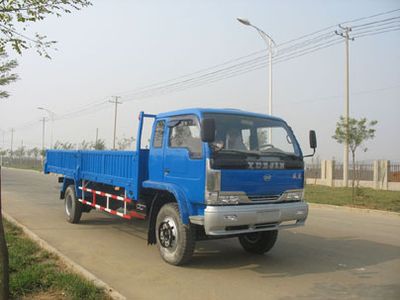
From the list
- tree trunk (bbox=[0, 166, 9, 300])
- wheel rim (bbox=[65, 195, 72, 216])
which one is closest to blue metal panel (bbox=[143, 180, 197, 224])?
tree trunk (bbox=[0, 166, 9, 300])

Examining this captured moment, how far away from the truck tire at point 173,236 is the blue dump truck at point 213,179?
1 centimetres

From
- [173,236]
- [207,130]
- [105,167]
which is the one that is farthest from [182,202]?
[105,167]

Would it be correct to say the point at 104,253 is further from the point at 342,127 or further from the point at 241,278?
the point at 342,127

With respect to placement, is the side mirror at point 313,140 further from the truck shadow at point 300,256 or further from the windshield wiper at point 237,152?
the truck shadow at point 300,256

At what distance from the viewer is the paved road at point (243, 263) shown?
5.54m

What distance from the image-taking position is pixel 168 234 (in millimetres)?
6730

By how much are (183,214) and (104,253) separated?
80.8 inches

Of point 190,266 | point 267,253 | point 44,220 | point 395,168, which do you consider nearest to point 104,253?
point 190,266

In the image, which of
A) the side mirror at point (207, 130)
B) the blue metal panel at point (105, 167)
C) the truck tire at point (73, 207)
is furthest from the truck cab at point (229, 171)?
the truck tire at point (73, 207)

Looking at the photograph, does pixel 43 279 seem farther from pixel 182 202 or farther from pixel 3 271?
pixel 182 202

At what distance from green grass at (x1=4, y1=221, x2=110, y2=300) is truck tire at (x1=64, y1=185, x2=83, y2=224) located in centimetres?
322

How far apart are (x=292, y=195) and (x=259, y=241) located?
125cm

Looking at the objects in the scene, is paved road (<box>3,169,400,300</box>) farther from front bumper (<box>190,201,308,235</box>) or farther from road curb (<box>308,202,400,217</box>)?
road curb (<box>308,202,400,217</box>)

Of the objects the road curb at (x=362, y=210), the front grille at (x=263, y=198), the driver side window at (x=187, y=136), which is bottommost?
the road curb at (x=362, y=210)
